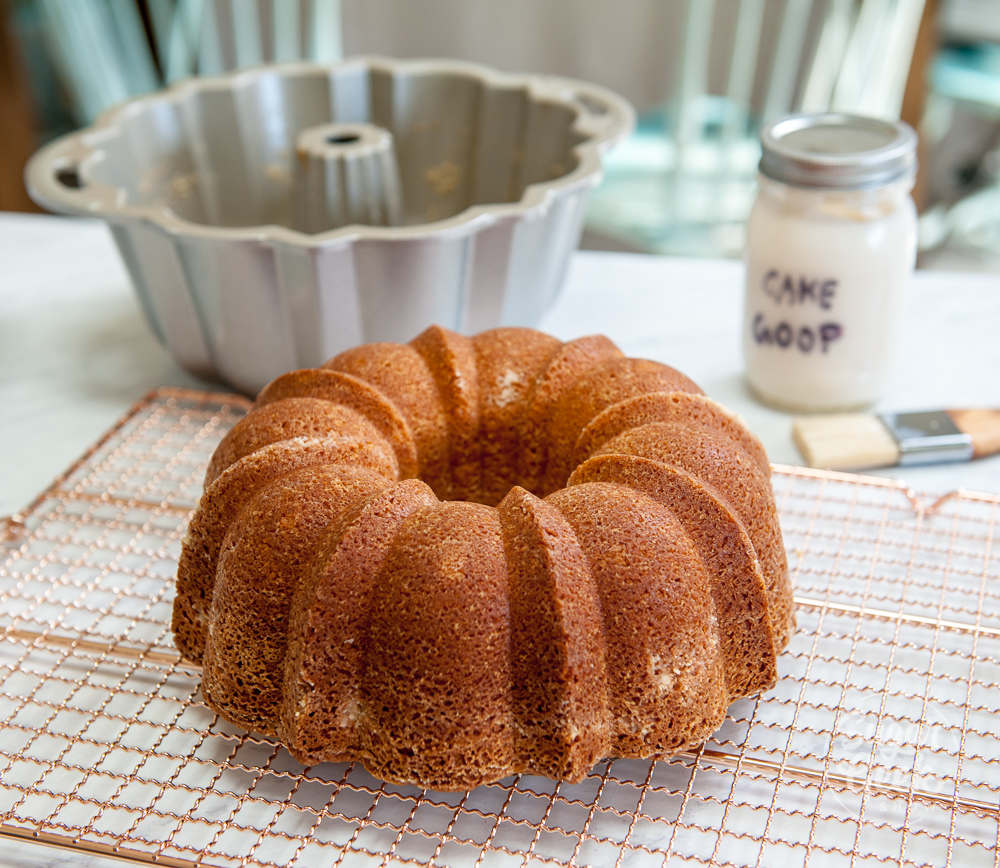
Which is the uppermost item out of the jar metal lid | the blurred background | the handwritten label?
the jar metal lid

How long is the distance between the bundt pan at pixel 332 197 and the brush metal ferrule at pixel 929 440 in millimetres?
407

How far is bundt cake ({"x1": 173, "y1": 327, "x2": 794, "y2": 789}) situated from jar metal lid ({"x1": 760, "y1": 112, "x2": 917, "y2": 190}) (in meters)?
0.29

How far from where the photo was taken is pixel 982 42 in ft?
7.41

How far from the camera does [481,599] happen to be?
67cm

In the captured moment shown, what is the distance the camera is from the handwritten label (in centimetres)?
105

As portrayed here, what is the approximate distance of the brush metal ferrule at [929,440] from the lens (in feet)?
3.47

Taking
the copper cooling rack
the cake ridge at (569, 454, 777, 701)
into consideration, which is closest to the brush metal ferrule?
the copper cooling rack

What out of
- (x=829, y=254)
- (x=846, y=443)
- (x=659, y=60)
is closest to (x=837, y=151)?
(x=829, y=254)

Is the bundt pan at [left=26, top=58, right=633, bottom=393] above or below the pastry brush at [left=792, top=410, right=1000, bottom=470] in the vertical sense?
above

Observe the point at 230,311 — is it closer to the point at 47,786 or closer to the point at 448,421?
the point at 448,421

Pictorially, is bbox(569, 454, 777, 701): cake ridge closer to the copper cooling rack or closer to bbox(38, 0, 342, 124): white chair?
the copper cooling rack

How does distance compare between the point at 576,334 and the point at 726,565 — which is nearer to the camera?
the point at 726,565

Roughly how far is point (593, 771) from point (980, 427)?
0.61 meters

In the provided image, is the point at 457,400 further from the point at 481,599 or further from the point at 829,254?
the point at 829,254
